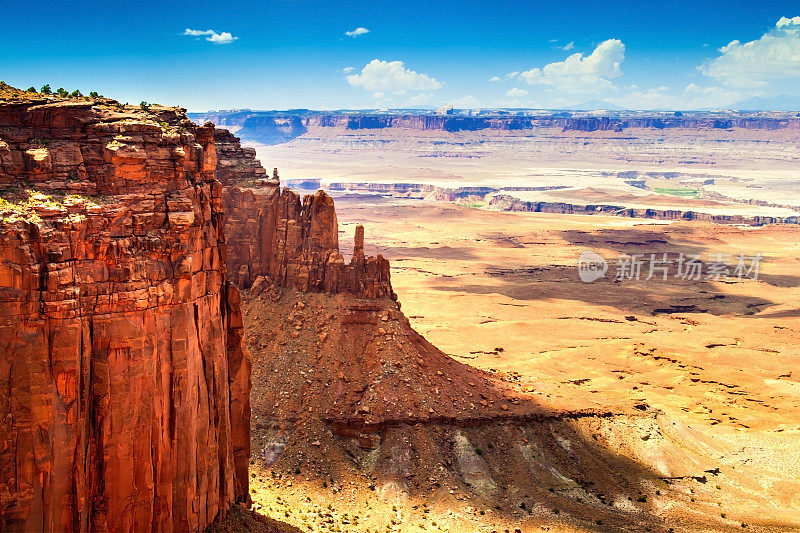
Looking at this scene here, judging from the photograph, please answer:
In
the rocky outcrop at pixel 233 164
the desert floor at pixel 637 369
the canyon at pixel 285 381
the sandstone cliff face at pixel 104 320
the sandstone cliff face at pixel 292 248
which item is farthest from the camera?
the rocky outcrop at pixel 233 164

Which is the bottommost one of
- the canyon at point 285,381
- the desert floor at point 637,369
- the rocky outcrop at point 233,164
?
the desert floor at point 637,369

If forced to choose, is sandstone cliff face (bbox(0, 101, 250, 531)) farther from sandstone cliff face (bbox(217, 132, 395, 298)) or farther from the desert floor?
sandstone cliff face (bbox(217, 132, 395, 298))

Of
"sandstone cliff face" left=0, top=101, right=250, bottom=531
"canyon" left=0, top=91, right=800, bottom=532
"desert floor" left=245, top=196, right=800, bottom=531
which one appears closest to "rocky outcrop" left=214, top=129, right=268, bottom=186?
"canyon" left=0, top=91, right=800, bottom=532

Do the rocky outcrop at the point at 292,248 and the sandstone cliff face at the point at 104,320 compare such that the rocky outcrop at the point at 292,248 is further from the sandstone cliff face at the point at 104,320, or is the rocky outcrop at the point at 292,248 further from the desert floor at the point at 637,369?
the sandstone cliff face at the point at 104,320

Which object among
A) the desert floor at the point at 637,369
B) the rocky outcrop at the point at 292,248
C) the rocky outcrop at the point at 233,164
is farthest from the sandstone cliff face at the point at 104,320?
the rocky outcrop at the point at 233,164

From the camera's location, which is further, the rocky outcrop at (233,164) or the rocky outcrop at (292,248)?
the rocky outcrop at (233,164)

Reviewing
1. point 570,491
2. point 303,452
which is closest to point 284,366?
point 303,452

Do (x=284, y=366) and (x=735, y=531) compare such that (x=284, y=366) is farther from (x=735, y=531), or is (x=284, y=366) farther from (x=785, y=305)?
(x=785, y=305)
